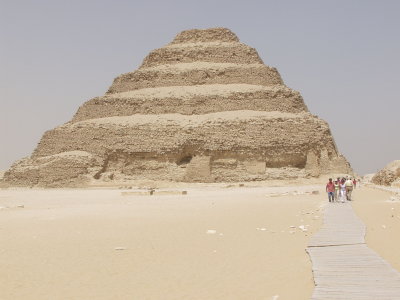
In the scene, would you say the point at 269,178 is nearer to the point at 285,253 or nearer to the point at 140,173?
the point at 140,173

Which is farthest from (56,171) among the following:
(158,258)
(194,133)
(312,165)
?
(158,258)

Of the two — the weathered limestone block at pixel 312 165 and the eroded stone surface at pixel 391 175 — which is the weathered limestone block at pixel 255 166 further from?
the eroded stone surface at pixel 391 175

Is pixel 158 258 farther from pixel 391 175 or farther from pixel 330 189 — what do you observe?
pixel 391 175

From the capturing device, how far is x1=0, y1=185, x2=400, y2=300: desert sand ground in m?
8.16

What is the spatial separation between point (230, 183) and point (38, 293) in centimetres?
3975

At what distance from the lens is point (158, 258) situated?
10414 millimetres

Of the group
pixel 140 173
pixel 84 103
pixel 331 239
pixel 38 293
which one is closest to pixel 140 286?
pixel 38 293

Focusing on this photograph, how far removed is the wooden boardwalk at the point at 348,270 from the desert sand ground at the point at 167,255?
0.93ft

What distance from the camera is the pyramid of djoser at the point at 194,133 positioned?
49.4 metres

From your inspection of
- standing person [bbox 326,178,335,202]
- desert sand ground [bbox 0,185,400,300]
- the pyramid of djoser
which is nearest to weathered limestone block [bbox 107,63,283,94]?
the pyramid of djoser

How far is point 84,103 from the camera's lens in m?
58.3

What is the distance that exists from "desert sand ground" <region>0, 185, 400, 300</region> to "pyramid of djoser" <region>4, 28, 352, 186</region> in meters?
32.0

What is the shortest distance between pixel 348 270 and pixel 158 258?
3.73 m

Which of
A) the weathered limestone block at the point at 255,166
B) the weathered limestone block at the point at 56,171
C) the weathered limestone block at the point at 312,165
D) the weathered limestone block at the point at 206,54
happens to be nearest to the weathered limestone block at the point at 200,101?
the weathered limestone block at the point at 206,54
